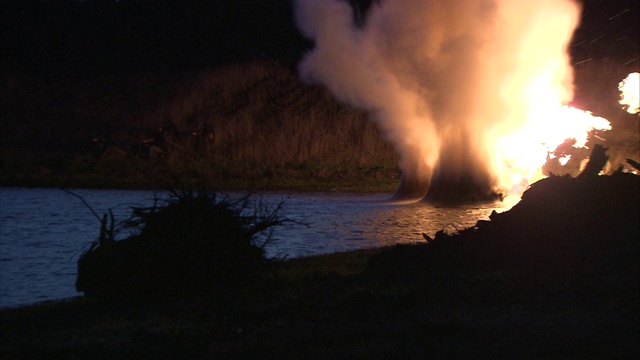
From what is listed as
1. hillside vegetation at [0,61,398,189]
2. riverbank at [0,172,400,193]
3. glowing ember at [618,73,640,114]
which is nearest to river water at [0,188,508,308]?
riverbank at [0,172,400,193]

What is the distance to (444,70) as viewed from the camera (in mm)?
17094

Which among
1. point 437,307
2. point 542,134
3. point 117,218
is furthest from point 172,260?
point 542,134

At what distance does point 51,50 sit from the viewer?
45.4 meters

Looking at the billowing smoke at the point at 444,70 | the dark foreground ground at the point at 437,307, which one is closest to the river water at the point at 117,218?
the billowing smoke at the point at 444,70

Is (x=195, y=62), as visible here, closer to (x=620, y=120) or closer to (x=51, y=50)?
(x=51, y=50)

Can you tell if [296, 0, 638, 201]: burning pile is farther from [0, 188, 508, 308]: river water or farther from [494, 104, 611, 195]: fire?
[0, 188, 508, 308]: river water

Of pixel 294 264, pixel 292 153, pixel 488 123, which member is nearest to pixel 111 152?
pixel 292 153

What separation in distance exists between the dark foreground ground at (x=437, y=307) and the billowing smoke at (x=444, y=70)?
6.61 meters

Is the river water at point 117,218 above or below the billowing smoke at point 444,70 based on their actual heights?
below

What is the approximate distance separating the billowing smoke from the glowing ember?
157 inches

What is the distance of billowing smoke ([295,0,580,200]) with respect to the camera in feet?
54.2

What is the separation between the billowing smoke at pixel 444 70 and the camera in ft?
54.2

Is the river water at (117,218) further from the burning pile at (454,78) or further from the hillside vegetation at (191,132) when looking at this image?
the hillside vegetation at (191,132)

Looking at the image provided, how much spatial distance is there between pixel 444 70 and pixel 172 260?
9.53m
